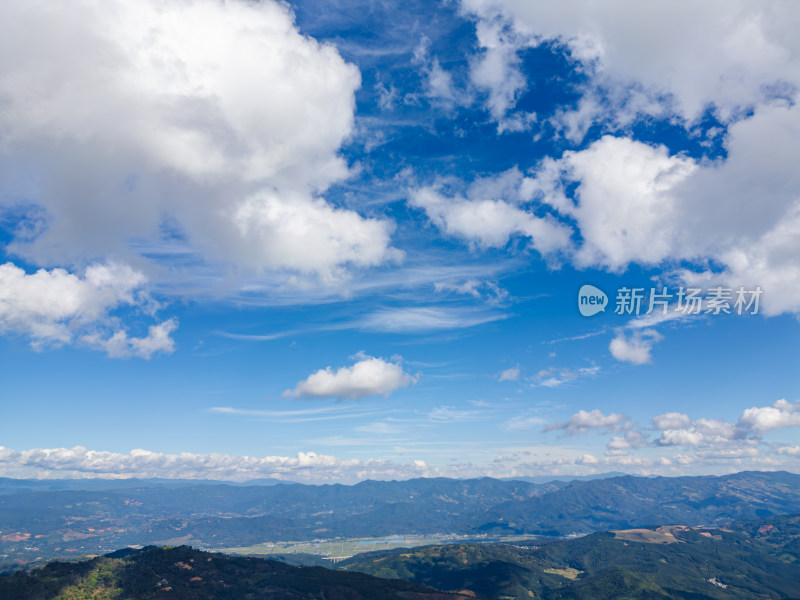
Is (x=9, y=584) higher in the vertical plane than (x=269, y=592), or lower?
higher

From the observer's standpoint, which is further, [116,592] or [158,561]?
[158,561]

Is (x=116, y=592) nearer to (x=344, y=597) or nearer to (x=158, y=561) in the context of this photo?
(x=158, y=561)

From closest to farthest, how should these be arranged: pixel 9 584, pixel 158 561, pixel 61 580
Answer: pixel 9 584 → pixel 61 580 → pixel 158 561

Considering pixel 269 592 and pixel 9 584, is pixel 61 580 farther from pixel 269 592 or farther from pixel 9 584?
pixel 269 592

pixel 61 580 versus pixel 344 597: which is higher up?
pixel 61 580

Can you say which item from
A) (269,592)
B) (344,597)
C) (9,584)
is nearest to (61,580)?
(9,584)

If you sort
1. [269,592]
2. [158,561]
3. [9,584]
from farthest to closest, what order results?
[158,561], [269,592], [9,584]

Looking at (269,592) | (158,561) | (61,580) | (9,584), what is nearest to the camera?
(9,584)

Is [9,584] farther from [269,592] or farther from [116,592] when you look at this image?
[269,592]

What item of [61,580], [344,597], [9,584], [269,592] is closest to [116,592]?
[61,580]

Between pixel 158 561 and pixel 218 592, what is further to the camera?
pixel 158 561
